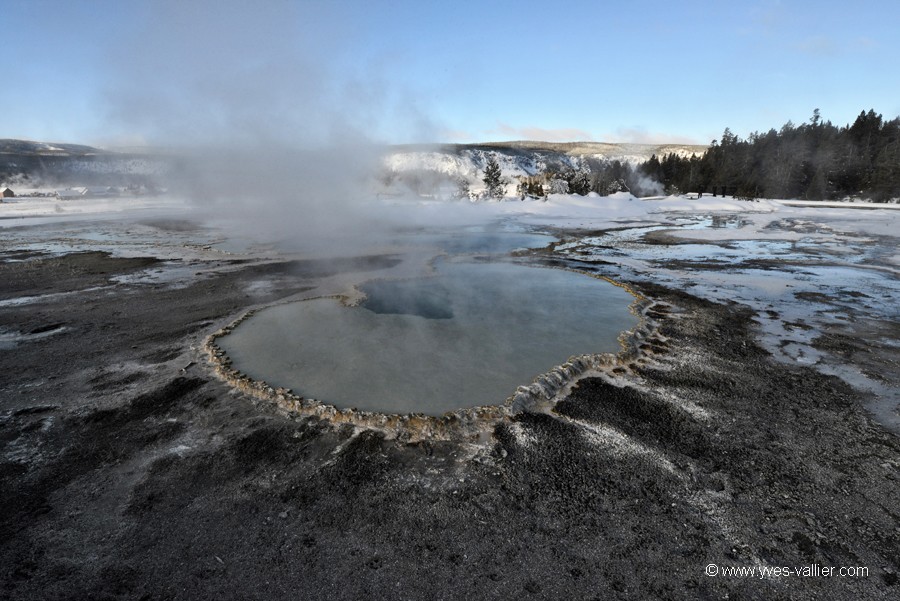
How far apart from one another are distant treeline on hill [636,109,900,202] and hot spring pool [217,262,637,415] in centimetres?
4411

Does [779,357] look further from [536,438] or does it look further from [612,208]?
[612,208]

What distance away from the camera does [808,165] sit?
4469 cm

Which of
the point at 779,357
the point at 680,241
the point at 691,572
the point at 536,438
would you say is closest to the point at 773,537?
the point at 691,572

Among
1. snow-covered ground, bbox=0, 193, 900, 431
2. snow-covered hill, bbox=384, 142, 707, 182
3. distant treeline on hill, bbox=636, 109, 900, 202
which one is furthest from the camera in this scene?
snow-covered hill, bbox=384, 142, 707, 182

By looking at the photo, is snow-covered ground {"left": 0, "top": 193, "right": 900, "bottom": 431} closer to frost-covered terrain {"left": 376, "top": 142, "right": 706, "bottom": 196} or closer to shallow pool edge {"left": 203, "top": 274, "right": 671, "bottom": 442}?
shallow pool edge {"left": 203, "top": 274, "right": 671, "bottom": 442}

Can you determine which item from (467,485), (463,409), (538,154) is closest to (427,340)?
(463,409)

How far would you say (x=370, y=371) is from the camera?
5.17 m

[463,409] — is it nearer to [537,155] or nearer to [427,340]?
[427,340]

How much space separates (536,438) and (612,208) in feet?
93.7

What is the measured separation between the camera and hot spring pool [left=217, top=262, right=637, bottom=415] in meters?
4.75

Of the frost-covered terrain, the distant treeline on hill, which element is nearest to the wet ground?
the distant treeline on hill

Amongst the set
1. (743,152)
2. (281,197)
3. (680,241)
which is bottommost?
(680,241)

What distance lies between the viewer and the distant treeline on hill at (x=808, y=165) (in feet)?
129

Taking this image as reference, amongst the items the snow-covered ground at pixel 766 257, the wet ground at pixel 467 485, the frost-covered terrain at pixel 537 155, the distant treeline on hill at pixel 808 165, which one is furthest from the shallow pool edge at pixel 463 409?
the frost-covered terrain at pixel 537 155
